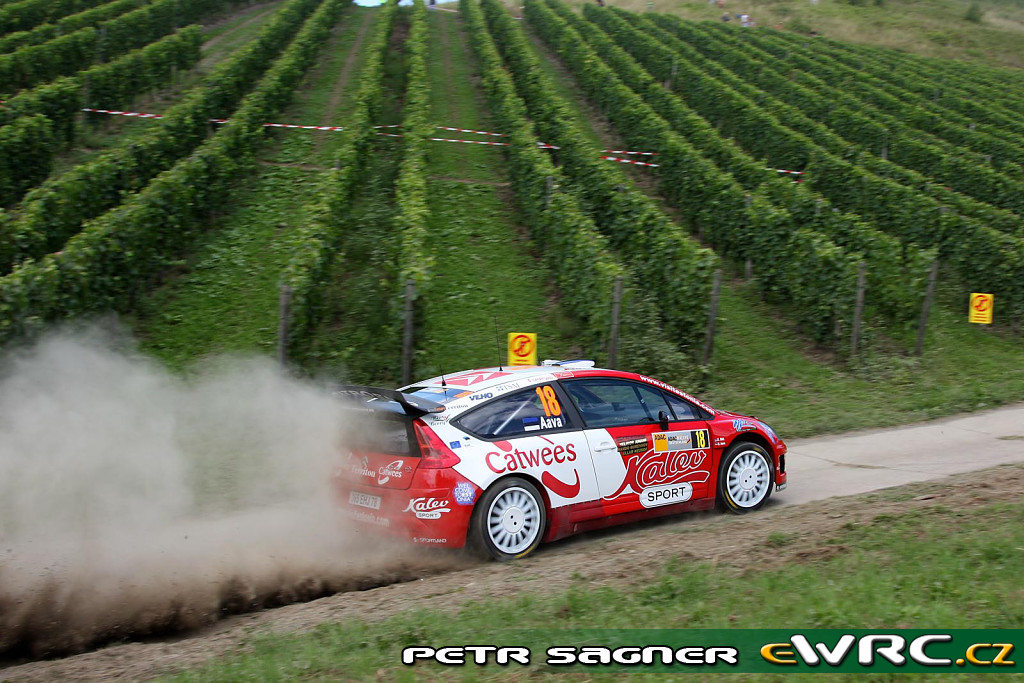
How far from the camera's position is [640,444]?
25.8 ft

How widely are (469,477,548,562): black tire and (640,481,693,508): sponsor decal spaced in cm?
113

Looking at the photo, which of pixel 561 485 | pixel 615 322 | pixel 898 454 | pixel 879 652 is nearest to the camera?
pixel 879 652

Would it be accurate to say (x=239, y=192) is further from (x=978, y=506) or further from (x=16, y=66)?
(x=978, y=506)

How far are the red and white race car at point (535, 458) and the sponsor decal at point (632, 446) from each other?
0.04 ft

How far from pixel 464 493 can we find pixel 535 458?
2.41 ft

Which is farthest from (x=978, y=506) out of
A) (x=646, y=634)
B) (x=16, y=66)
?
(x=16, y=66)

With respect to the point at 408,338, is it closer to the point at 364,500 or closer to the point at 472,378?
the point at 472,378

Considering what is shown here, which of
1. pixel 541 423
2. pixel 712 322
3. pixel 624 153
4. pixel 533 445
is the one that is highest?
pixel 624 153

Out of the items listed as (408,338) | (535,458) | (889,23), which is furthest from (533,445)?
(889,23)

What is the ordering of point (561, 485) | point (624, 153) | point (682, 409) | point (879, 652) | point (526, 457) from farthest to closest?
1. point (624, 153)
2. point (682, 409)
3. point (561, 485)
4. point (526, 457)
5. point (879, 652)

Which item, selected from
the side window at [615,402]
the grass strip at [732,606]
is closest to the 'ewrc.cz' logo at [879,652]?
the grass strip at [732,606]

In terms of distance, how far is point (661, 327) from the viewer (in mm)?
15711
